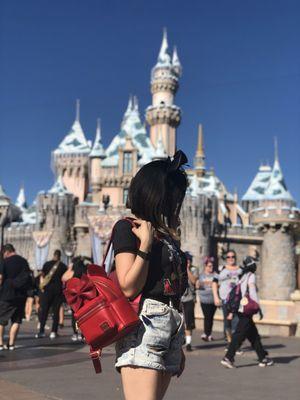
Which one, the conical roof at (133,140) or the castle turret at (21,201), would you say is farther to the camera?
the castle turret at (21,201)

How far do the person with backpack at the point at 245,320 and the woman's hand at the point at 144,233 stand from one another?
4047mm

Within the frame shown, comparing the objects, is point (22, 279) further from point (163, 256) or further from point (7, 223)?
point (7, 223)

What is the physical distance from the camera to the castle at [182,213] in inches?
1330

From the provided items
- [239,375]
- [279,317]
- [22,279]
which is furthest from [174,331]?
[279,317]

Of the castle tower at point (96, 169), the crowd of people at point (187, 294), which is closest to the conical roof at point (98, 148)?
the castle tower at point (96, 169)

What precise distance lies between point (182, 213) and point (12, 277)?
30406mm

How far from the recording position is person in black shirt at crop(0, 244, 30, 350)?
6.70 meters

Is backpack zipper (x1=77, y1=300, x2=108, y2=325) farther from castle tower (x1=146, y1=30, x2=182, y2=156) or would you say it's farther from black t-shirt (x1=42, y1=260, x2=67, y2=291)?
castle tower (x1=146, y1=30, x2=182, y2=156)

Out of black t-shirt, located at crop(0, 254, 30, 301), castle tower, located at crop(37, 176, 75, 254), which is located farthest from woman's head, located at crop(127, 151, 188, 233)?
castle tower, located at crop(37, 176, 75, 254)

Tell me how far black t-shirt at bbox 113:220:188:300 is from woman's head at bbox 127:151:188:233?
3.3 inches

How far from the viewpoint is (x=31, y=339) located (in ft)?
27.5

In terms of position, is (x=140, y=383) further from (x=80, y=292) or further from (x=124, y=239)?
(x=124, y=239)

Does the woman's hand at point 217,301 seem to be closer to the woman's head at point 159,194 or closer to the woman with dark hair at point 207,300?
the woman with dark hair at point 207,300

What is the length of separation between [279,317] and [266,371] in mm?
4732
